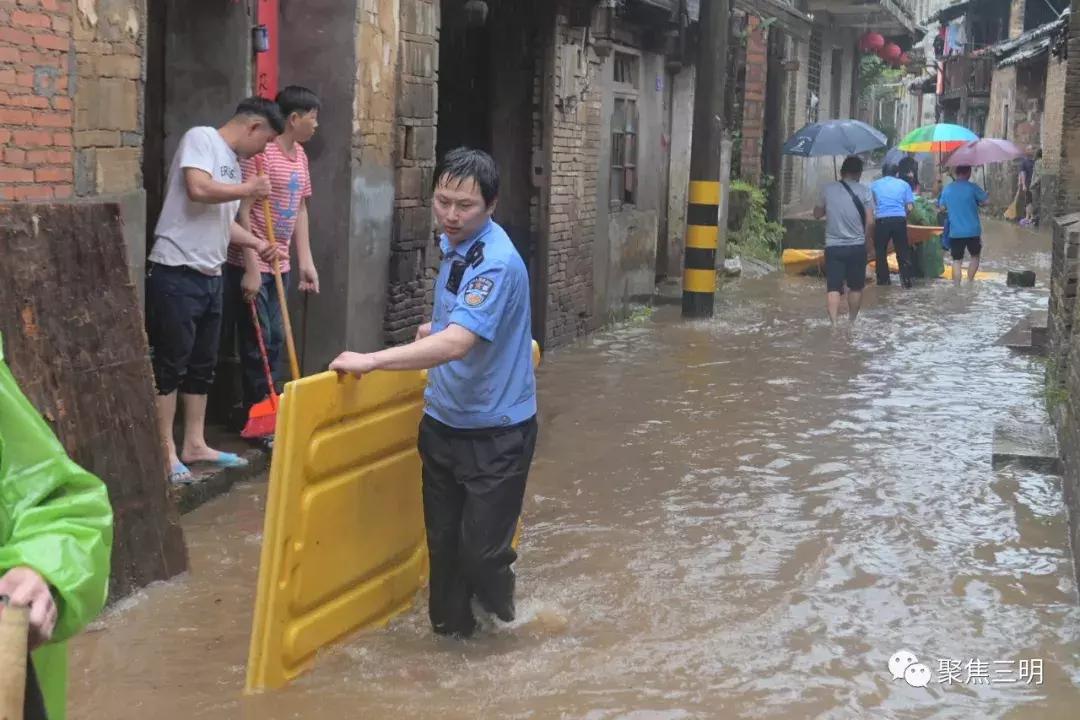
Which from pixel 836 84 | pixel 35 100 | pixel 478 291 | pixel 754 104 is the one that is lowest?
pixel 478 291

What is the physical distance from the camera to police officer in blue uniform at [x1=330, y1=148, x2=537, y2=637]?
4363 millimetres

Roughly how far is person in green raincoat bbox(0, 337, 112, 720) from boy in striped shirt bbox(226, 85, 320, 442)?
4.57 meters

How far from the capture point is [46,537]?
2.04 metres

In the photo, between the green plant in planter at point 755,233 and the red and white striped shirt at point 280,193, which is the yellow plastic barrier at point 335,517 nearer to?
the red and white striped shirt at point 280,193

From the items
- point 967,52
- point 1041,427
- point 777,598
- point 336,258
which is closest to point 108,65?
point 336,258

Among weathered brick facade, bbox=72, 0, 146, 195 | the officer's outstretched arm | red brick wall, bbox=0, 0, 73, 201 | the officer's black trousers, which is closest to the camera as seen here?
the officer's outstretched arm

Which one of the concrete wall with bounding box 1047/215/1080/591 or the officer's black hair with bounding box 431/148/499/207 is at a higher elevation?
the officer's black hair with bounding box 431/148/499/207

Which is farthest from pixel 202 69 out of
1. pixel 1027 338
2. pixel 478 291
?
pixel 1027 338

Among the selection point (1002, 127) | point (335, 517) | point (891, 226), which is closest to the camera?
point (335, 517)

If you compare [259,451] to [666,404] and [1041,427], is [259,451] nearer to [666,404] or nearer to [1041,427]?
[666,404]

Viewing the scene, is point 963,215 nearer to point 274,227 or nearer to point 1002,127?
point 274,227

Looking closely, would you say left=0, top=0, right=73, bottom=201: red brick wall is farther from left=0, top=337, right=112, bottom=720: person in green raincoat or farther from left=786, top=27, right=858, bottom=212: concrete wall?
left=786, top=27, right=858, bottom=212: concrete wall

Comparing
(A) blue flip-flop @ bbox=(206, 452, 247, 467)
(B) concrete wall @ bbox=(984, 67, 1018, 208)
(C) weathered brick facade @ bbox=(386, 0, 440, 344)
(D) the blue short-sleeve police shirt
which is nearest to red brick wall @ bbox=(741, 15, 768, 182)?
(C) weathered brick facade @ bbox=(386, 0, 440, 344)

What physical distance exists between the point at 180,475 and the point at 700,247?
8.17 m
